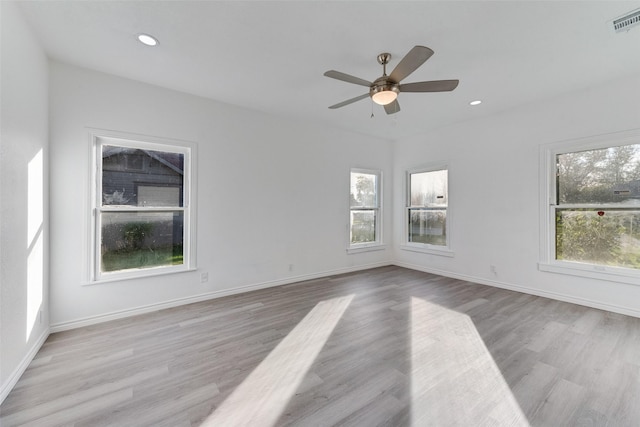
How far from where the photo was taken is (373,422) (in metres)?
1.55

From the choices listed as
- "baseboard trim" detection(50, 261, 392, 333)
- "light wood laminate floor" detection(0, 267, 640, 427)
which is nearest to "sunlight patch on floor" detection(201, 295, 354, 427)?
"light wood laminate floor" detection(0, 267, 640, 427)

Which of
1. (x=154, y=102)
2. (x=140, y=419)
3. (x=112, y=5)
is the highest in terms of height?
(x=112, y=5)

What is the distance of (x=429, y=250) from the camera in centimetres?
514

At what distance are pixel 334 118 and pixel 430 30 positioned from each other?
2271mm

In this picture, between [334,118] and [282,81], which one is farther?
[334,118]

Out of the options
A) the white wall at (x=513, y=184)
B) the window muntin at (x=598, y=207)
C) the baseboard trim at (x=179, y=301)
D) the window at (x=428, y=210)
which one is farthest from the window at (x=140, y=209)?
the window muntin at (x=598, y=207)

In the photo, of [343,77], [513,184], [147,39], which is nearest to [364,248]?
[513,184]

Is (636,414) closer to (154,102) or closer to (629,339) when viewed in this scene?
(629,339)

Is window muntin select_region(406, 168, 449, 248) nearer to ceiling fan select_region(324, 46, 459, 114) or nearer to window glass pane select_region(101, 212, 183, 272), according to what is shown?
ceiling fan select_region(324, 46, 459, 114)

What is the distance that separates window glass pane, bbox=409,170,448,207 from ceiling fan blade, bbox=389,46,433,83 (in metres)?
3.15

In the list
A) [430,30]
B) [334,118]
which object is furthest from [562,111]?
[334,118]

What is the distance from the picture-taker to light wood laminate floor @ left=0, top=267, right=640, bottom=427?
1.62 m

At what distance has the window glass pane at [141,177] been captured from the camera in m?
3.05

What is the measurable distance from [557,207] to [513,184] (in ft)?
2.03
